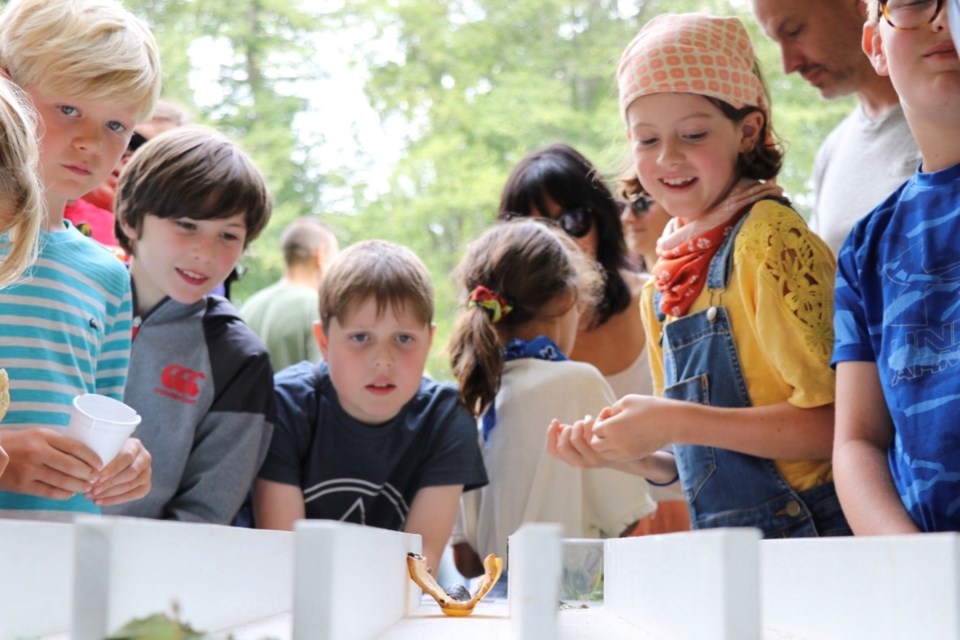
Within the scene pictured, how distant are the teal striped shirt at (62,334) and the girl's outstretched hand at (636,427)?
1.13 metres

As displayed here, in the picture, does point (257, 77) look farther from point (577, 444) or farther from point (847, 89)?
point (577, 444)

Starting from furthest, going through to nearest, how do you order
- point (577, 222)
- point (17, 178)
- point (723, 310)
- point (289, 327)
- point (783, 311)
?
point (289, 327) → point (577, 222) → point (723, 310) → point (783, 311) → point (17, 178)

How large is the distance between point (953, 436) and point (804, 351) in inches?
18.8

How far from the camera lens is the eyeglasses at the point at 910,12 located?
153cm

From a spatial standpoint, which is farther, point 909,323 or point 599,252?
point 599,252

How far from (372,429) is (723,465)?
1076 mm

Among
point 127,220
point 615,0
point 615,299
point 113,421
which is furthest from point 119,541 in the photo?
point 615,0

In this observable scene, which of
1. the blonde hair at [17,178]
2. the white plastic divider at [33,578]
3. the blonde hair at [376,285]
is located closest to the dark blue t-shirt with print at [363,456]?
the blonde hair at [376,285]

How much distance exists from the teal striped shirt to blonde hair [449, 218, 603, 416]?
100 centimetres

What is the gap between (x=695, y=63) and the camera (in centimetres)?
230

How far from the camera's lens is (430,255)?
9.19 metres

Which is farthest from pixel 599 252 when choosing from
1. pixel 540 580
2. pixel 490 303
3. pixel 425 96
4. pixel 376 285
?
pixel 425 96

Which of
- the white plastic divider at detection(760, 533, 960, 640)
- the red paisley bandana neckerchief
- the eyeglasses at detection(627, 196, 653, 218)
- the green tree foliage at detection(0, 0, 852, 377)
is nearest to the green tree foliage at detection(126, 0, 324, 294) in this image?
the green tree foliage at detection(0, 0, 852, 377)

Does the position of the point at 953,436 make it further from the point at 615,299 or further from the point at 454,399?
the point at 615,299
